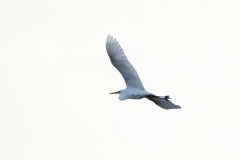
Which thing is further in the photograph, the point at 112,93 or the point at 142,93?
the point at 112,93

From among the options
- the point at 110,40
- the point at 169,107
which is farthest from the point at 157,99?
the point at 110,40

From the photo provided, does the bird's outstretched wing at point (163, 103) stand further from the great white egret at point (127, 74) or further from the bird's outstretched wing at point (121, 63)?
the bird's outstretched wing at point (121, 63)

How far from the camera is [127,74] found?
2597 centimetres

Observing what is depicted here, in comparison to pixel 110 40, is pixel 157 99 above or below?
below

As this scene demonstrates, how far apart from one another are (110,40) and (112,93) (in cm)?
214

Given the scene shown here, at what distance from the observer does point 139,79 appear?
2592cm

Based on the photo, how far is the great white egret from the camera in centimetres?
2567

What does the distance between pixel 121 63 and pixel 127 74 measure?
37cm

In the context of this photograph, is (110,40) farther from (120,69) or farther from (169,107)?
(169,107)

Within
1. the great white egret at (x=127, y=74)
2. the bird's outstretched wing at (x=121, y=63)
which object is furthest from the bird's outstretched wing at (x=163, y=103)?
the bird's outstretched wing at (x=121, y=63)

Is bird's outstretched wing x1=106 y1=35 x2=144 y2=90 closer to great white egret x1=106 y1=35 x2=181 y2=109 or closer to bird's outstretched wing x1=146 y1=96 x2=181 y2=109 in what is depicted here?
great white egret x1=106 y1=35 x2=181 y2=109

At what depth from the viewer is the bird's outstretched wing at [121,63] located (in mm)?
25719

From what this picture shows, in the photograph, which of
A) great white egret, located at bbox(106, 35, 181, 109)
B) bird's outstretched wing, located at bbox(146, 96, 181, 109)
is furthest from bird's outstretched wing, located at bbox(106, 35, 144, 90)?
bird's outstretched wing, located at bbox(146, 96, 181, 109)

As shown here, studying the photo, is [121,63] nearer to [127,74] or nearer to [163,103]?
[127,74]
